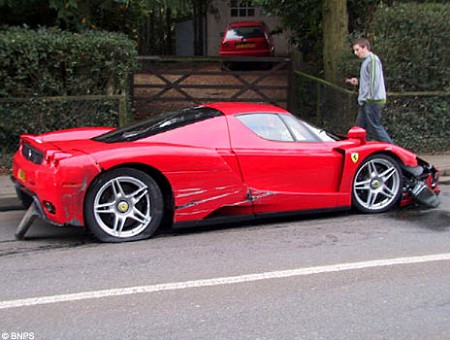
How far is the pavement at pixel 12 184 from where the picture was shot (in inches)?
274

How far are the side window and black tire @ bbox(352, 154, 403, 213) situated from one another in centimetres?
94

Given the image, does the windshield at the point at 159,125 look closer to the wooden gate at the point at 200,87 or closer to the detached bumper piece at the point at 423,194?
the detached bumper piece at the point at 423,194

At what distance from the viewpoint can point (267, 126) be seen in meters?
5.98

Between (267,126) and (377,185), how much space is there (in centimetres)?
146

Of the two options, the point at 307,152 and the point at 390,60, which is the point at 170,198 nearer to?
the point at 307,152

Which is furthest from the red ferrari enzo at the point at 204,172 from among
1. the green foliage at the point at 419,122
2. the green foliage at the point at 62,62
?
the green foliage at the point at 419,122

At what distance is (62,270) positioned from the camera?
4.64 metres

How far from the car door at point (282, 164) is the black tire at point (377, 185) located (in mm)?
357

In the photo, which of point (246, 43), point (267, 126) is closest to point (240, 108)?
point (267, 126)

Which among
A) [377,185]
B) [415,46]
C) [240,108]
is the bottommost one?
[377,185]

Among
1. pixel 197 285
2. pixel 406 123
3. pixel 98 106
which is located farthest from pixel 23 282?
pixel 406 123

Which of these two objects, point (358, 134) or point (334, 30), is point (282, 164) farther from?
point (334, 30)

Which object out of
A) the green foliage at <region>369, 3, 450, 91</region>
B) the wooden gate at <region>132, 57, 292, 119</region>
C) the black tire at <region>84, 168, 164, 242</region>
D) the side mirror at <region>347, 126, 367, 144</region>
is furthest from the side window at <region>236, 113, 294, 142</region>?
the wooden gate at <region>132, 57, 292, 119</region>

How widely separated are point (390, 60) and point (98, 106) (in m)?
5.12
